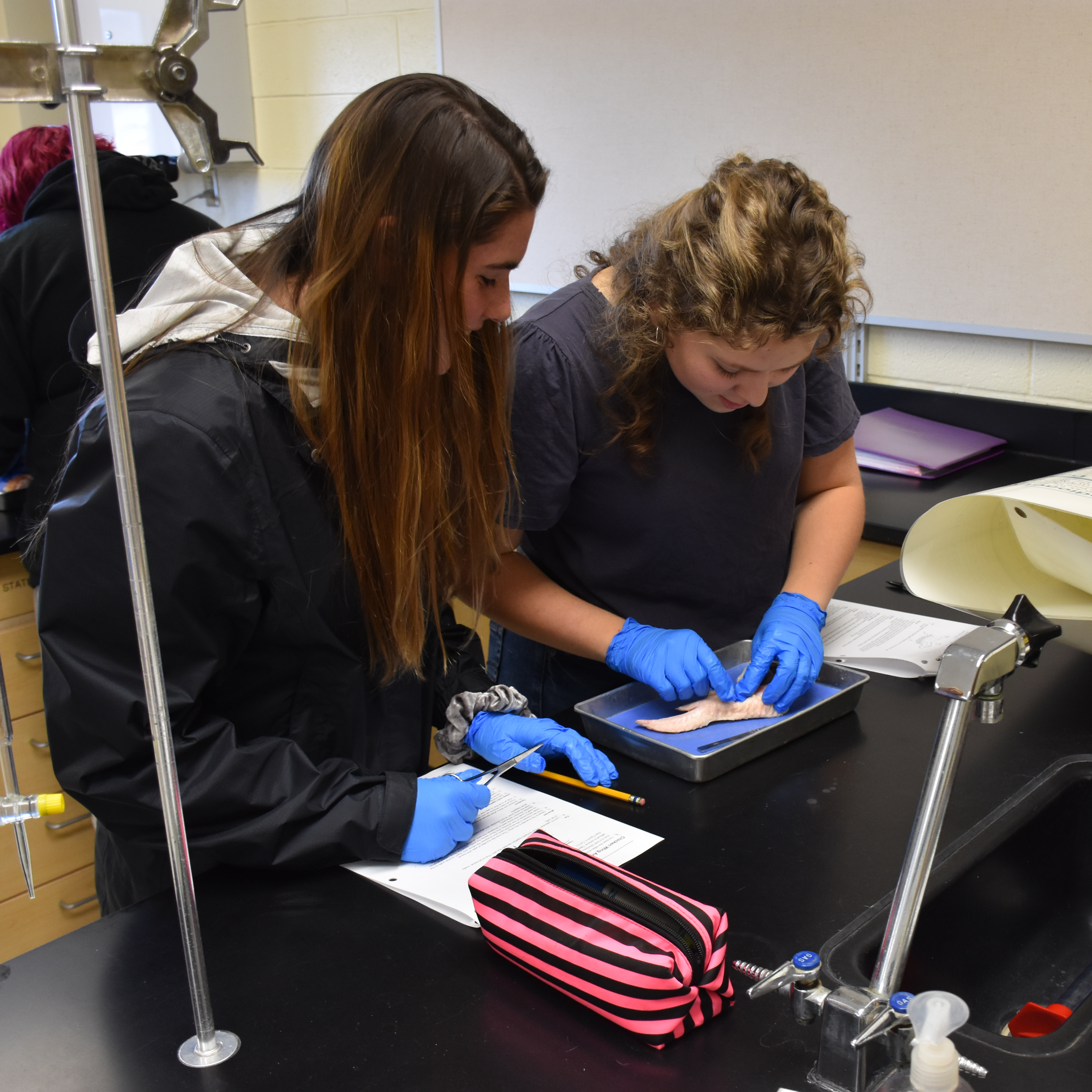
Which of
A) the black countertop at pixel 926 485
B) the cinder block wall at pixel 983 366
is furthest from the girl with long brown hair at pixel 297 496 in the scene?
the cinder block wall at pixel 983 366

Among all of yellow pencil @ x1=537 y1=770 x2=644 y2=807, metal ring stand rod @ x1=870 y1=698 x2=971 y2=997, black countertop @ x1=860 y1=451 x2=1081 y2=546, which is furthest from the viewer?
black countertop @ x1=860 y1=451 x2=1081 y2=546

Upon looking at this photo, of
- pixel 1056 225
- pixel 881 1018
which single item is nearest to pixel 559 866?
pixel 881 1018

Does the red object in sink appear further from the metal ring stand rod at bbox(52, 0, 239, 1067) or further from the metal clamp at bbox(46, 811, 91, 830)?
the metal clamp at bbox(46, 811, 91, 830)

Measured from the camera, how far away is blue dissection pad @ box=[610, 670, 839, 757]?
1.20 meters

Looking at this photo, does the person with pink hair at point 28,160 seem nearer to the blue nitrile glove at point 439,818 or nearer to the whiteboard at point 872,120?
the whiteboard at point 872,120

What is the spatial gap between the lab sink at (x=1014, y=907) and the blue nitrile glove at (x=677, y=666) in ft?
1.13

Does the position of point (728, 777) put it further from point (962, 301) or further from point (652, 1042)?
point (962, 301)

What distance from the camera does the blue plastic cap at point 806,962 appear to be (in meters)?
0.75

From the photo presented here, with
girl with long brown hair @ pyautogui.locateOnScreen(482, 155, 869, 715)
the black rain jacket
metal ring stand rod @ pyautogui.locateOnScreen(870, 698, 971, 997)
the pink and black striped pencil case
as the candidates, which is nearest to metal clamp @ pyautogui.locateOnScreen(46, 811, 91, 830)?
girl with long brown hair @ pyautogui.locateOnScreen(482, 155, 869, 715)

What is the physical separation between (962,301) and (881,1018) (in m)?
1.99

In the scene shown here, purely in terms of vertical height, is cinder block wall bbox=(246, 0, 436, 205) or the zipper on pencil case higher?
cinder block wall bbox=(246, 0, 436, 205)

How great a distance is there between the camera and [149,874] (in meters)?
1.15

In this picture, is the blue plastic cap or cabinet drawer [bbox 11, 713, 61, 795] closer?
the blue plastic cap

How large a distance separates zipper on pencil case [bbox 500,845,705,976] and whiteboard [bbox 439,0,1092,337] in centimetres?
184
